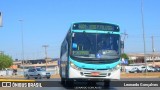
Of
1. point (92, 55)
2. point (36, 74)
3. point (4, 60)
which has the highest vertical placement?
point (92, 55)

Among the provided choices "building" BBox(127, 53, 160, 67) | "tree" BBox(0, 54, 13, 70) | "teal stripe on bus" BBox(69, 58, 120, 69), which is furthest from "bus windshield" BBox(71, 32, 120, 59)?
"building" BBox(127, 53, 160, 67)

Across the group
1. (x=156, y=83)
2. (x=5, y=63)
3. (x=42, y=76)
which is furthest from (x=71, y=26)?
(x=5, y=63)

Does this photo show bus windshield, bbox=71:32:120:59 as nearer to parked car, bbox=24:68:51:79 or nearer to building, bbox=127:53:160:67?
parked car, bbox=24:68:51:79

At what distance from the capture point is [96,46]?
24.1m

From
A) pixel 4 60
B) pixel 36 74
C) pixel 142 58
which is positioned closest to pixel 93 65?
pixel 36 74

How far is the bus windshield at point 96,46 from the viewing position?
24000 mm

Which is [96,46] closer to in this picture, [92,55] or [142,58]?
[92,55]

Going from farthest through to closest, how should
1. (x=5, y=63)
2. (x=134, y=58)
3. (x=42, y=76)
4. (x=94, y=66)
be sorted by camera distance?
(x=134, y=58) < (x=5, y=63) < (x=42, y=76) < (x=94, y=66)

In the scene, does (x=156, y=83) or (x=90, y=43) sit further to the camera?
(x=90, y=43)

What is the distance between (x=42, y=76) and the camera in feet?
188

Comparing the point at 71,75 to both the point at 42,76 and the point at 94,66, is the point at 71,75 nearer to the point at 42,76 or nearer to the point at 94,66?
the point at 94,66

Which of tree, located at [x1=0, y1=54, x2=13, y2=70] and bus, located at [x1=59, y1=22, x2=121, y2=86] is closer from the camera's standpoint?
bus, located at [x1=59, y1=22, x2=121, y2=86]

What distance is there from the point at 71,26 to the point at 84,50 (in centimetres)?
177

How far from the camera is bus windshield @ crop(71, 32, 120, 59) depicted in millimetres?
24000
